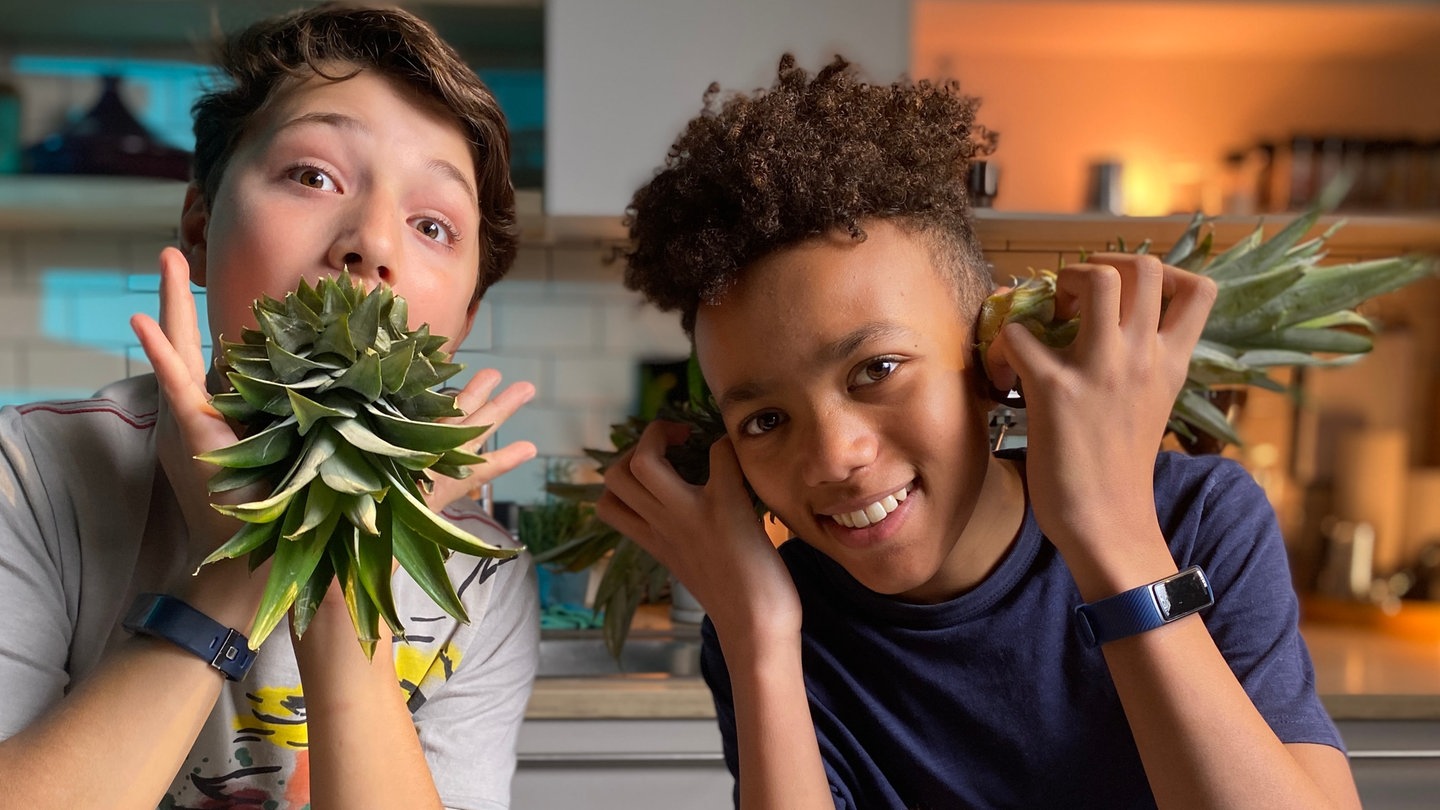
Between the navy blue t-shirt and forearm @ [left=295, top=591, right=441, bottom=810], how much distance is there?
1.20 feet

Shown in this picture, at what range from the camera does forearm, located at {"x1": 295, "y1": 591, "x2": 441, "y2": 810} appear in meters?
0.89

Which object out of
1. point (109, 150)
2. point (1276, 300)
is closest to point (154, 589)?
point (1276, 300)

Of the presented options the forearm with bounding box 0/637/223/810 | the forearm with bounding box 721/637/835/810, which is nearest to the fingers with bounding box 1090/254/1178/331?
the forearm with bounding box 721/637/835/810

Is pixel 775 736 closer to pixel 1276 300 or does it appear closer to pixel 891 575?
pixel 891 575

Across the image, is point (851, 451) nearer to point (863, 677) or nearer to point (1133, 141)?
point (863, 677)

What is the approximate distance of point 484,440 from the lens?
3.15 ft

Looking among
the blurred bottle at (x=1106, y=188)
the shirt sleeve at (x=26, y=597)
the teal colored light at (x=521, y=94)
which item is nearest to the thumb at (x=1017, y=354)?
the shirt sleeve at (x=26, y=597)

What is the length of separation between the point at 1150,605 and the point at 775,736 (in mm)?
323

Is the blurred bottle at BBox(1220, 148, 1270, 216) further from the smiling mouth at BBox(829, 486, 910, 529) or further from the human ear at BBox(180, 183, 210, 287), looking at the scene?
the human ear at BBox(180, 183, 210, 287)

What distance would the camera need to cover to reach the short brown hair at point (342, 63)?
1.10 metres

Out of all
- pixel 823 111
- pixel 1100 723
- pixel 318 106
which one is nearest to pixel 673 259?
pixel 823 111

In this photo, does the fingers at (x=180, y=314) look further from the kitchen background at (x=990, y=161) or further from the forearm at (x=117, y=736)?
the kitchen background at (x=990, y=161)

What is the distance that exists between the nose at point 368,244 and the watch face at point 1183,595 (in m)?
0.67

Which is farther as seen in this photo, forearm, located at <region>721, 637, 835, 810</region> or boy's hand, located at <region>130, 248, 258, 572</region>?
forearm, located at <region>721, 637, 835, 810</region>
